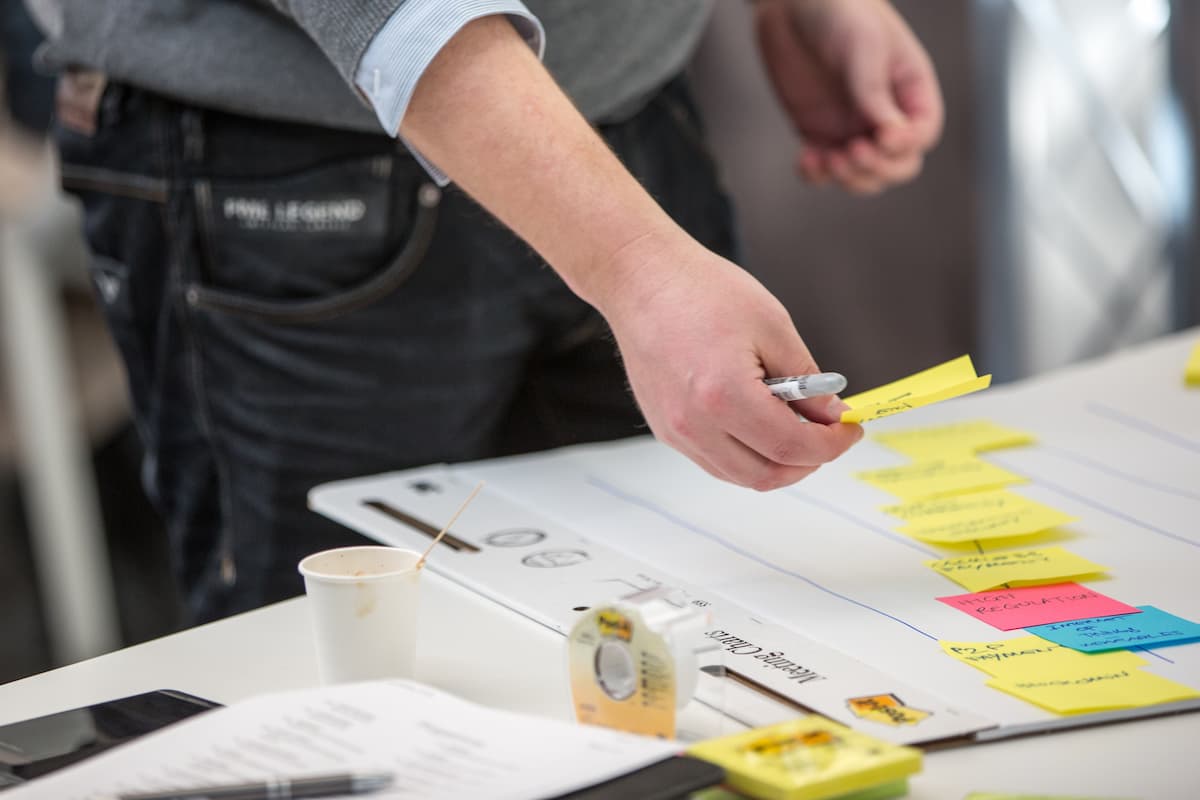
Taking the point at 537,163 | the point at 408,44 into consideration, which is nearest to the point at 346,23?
the point at 408,44

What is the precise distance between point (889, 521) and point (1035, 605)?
18 centimetres

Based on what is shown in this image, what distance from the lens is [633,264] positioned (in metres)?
0.79

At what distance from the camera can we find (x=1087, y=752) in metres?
0.65

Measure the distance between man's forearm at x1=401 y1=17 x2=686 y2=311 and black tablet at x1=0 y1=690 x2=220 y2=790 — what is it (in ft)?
1.10

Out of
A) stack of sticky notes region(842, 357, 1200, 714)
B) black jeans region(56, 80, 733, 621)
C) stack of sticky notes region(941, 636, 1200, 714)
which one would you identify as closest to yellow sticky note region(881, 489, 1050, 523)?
stack of sticky notes region(842, 357, 1200, 714)

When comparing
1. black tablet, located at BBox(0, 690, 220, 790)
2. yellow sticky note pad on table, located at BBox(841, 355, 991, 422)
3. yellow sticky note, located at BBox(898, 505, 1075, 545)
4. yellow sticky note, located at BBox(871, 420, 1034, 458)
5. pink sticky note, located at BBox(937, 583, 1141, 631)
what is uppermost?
yellow sticky note pad on table, located at BBox(841, 355, 991, 422)

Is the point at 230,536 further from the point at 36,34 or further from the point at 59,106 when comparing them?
the point at 36,34

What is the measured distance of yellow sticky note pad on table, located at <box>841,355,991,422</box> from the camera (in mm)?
760

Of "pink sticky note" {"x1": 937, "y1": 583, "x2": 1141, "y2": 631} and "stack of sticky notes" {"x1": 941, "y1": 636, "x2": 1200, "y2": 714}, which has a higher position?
"pink sticky note" {"x1": 937, "y1": 583, "x2": 1141, "y2": 631}

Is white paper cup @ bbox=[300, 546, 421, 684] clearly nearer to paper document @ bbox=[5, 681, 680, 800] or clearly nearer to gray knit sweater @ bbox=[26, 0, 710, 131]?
paper document @ bbox=[5, 681, 680, 800]

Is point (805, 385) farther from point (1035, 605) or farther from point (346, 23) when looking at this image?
point (346, 23)

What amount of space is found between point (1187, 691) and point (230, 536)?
855 mm

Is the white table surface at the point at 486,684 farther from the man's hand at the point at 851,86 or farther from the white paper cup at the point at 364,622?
the man's hand at the point at 851,86

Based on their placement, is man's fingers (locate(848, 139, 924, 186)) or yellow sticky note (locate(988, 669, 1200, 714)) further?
man's fingers (locate(848, 139, 924, 186))
